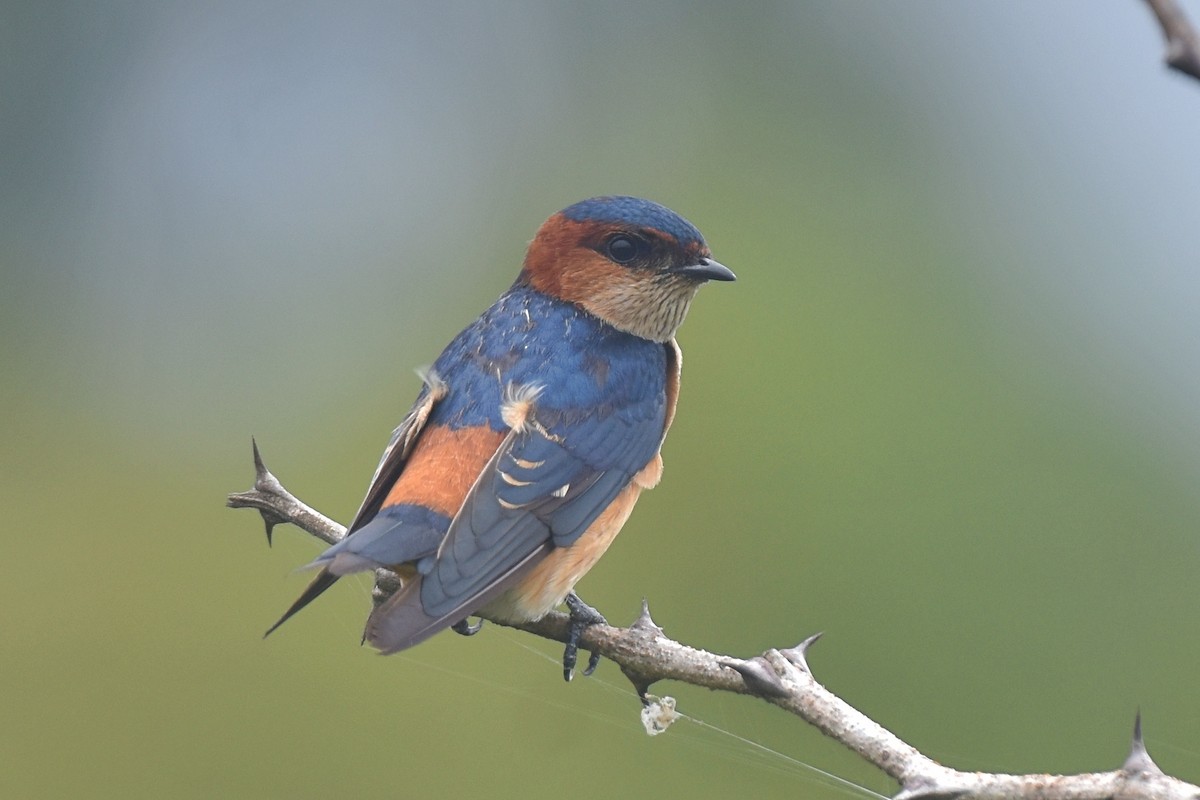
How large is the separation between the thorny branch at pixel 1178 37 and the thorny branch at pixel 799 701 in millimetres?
1086

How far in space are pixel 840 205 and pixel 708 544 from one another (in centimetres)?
393

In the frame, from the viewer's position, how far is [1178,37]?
130cm

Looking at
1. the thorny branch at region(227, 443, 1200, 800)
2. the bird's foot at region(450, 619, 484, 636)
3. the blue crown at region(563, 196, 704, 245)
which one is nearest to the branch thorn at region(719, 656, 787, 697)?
the thorny branch at region(227, 443, 1200, 800)

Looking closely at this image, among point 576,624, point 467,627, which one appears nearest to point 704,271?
point 576,624

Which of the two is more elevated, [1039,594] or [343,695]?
[1039,594]

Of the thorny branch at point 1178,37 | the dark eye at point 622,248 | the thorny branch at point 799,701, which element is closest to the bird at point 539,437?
the dark eye at point 622,248

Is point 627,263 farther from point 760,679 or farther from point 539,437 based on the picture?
point 760,679

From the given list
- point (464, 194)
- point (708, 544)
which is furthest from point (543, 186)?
point (708, 544)

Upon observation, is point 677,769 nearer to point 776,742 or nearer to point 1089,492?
point 776,742

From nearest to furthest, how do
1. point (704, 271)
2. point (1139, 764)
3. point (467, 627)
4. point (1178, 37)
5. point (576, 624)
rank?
point (1178, 37) < point (1139, 764) < point (576, 624) < point (467, 627) < point (704, 271)

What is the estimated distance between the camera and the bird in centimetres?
333

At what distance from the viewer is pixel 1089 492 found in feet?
23.5

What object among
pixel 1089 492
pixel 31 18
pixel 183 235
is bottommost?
pixel 1089 492

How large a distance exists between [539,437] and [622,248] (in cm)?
70
